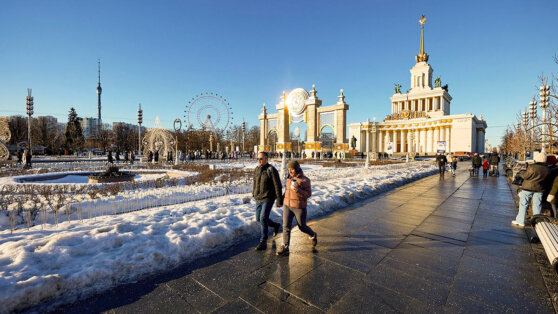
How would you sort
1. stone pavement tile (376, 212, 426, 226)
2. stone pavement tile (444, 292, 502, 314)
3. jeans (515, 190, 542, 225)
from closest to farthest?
stone pavement tile (444, 292, 502, 314) → jeans (515, 190, 542, 225) → stone pavement tile (376, 212, 426, 226)

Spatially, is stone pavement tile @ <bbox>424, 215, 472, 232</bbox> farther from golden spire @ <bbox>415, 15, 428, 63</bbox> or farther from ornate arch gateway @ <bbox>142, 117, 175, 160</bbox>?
golden spire @ <bbox>415, 15, 428, 63</bbox>

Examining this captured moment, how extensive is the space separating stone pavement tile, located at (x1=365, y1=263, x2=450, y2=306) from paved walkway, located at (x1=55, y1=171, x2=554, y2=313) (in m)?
0.01

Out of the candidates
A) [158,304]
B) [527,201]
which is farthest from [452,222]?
[158,304]

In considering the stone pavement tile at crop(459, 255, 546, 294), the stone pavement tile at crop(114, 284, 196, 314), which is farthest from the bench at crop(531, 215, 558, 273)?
the stone pavement tile at crop(114, 284, 196, 314)

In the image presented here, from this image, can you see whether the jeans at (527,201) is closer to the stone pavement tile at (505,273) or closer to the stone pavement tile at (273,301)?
the stone pavement tile at (505,273)

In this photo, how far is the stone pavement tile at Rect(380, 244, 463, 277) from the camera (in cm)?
354

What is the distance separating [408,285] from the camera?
3072mm

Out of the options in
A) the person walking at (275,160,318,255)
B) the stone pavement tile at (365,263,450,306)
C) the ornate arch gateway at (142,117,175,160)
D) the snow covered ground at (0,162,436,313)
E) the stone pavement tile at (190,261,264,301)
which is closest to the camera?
the snow covered ground at (0,162,436,313)

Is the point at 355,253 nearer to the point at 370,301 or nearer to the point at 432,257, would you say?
the point at 432,257

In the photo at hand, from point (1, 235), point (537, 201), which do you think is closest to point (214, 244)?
point (1, 235)

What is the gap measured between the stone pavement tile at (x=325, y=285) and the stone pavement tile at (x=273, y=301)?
0.33 feet

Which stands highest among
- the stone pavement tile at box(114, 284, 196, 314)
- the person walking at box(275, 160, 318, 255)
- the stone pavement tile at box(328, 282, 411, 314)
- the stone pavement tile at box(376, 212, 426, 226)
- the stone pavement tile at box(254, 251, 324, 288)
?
the person walking at box(275, 160, 318, 255)

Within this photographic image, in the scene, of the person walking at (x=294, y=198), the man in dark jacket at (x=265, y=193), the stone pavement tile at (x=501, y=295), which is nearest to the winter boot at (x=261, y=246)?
the man in dark jacket at (x=265, y=193)

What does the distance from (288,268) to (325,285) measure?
2.18ft
